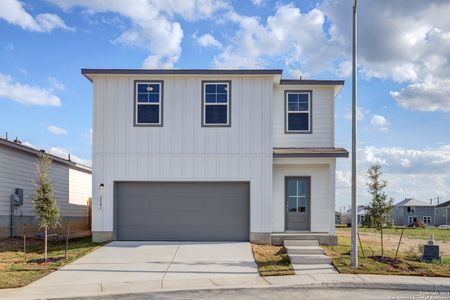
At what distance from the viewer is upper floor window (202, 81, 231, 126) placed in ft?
57.8

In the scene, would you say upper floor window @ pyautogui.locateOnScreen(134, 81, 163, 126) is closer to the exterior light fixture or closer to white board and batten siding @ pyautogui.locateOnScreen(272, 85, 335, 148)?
the exterior light fixture

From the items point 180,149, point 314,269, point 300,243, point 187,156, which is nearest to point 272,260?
point 314,269

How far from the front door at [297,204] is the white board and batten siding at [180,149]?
3.70 ft

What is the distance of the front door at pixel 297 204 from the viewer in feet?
59.7

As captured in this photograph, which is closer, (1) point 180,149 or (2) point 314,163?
(1) point 180,149

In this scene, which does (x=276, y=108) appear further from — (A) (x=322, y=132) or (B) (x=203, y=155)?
(B) (x=203, y=155)

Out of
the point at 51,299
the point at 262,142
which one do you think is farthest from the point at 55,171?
the point at 51,299

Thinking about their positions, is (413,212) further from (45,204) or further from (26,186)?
(45,204)

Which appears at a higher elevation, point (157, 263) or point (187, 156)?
point (187, 156)

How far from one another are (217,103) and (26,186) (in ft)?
30.3

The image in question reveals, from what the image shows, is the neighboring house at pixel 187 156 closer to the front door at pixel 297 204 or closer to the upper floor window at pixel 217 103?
the upper floor window at pixel 217 103

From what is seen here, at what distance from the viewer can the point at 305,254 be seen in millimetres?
14477

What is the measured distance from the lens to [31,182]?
70.3 ft

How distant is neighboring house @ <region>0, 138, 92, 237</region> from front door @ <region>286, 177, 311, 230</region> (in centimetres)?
867
